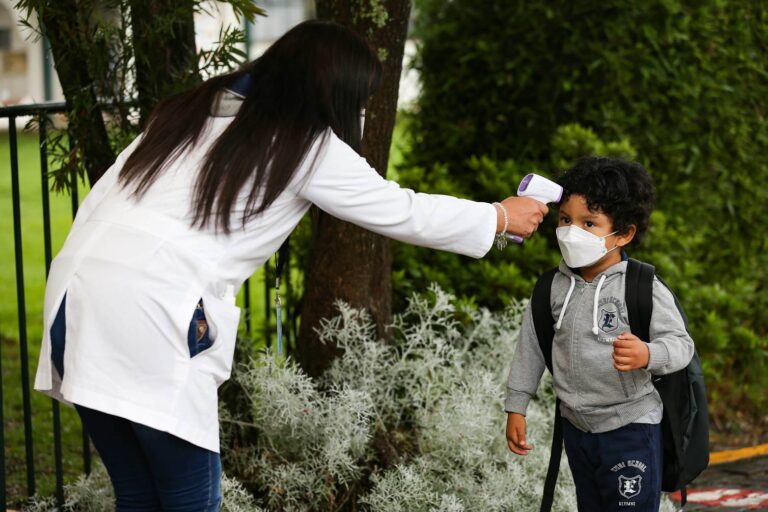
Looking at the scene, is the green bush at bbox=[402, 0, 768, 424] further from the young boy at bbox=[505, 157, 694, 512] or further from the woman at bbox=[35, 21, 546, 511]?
the woman at bbox=[35, 21, 546, 511]

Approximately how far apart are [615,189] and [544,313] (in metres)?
0.42

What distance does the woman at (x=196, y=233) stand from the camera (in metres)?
2.42

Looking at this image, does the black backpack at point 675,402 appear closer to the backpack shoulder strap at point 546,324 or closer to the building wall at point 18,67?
the backpack shoulder strap at point 546,324

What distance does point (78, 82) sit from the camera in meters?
3.77

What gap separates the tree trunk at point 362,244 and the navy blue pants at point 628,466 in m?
1.39

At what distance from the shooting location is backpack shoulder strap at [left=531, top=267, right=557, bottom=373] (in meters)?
3.11

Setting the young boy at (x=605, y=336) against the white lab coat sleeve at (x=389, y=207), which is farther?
the young boy at (x=605, y=336)

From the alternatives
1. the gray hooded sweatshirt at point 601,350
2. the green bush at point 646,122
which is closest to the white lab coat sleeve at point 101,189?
the gray hooded sweatshirt at point 601,350

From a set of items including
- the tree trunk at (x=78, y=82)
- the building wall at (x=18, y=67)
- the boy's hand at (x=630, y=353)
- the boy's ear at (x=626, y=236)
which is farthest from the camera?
the building wall at (x=18, y=67)

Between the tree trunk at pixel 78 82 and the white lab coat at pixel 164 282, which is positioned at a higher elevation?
the tree trunk at pixel 78 82

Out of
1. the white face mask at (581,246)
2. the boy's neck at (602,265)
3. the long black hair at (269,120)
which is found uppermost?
the long black hair at (269,120)

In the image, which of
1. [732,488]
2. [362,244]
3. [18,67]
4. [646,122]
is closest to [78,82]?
[362,244]

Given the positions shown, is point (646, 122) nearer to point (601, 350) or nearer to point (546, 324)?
point (546, 324)

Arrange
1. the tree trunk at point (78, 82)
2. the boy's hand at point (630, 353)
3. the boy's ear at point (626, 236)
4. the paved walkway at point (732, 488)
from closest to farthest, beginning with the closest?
1. the boy's hand at point (630, 353)
2. the boy's ear at point (626, 236)
3. the tree trunk at point (78, 82)
4. the paved walkway at point (732, 488)
